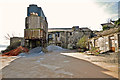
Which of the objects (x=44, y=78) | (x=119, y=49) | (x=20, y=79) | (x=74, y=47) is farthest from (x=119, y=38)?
(x=74, y=47)

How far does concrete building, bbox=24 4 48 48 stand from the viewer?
12.6 metres

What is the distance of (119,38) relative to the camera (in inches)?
255

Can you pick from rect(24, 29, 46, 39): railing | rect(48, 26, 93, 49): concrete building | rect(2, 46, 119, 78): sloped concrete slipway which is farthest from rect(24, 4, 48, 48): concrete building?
rect(2, 46, 119, 78): sloped concrete slipway

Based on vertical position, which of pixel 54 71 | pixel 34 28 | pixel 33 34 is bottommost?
pixel 54 71

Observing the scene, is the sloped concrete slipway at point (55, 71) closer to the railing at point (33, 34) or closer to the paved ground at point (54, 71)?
the paved ground at point (54, 71)

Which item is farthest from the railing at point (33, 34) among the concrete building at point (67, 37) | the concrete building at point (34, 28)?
the concrete building at point (67, 37)

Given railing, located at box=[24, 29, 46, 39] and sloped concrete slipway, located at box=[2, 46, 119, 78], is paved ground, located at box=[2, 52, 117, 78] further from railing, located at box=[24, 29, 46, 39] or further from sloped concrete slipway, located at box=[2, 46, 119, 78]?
railing, located at box=[24, 29, 46, 39]

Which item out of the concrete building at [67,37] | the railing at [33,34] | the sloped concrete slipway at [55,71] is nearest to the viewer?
the sloped concrete slipway at [55,71]

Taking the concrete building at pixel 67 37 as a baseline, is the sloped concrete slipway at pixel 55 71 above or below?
below

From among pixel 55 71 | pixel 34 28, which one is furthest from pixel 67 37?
pixel 55 71

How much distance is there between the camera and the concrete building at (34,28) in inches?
496

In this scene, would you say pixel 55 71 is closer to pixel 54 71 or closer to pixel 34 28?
pixel 54 71

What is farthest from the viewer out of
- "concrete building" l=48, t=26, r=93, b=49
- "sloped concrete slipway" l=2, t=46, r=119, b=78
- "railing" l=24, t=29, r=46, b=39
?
"concrete building" l=48, t=26, r=93, b=49

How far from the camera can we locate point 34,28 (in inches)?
511
